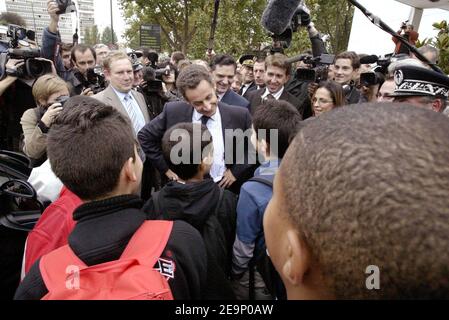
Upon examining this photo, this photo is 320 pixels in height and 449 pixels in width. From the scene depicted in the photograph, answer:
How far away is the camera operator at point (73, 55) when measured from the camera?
3906 mm

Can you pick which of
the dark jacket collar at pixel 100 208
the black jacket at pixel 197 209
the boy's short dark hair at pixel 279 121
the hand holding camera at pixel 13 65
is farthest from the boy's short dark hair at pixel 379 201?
the hand holding camera at pixel 13 65

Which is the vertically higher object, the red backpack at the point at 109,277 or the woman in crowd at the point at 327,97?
the woman in crowd at the point at 327,97

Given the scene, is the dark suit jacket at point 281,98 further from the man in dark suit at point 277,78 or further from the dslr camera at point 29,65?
the dslr camera at point 29,65

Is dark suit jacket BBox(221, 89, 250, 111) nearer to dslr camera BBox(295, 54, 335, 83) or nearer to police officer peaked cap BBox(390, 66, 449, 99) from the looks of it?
dslr camera BBox(295, 54, 335, 83)

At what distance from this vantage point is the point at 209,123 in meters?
2.97

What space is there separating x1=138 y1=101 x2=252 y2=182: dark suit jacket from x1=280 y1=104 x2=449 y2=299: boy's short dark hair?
2.23 meters

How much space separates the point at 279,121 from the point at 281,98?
1.69 m

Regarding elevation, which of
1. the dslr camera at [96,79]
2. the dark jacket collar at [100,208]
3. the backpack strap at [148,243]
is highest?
the dslr camera at [96,79]

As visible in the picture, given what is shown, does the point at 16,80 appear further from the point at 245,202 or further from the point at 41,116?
the point at 245,202

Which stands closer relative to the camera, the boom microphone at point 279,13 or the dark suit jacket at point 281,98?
the boom microphone at point 279,13

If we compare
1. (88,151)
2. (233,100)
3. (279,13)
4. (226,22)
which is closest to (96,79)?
(233,100)

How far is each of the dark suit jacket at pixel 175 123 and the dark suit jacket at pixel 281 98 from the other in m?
0.78

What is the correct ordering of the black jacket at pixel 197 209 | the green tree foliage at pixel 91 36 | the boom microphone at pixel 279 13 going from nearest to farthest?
the black jacket at pixel 197 209 → the boom microphone at pixel 279 13 → the green tree foliage at pixel 91 36

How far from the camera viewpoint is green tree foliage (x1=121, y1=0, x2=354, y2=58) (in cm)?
1338
